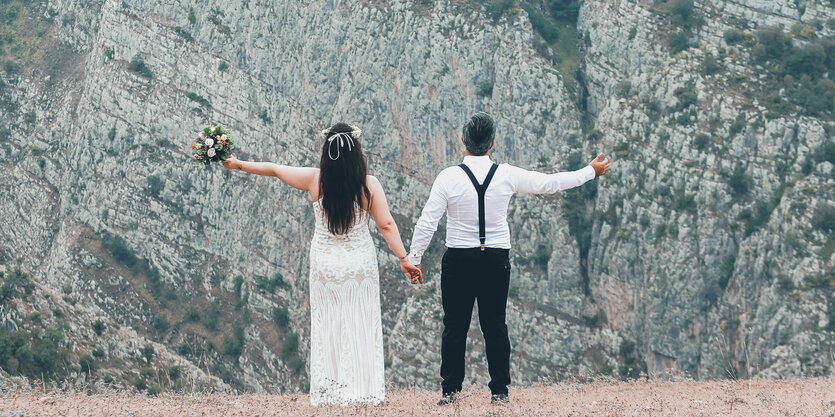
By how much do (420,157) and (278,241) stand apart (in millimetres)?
11778

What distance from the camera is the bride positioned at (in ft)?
32.9

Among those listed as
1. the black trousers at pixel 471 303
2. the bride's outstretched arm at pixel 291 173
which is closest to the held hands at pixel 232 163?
the bride's outstretched arm at pixel 291 173

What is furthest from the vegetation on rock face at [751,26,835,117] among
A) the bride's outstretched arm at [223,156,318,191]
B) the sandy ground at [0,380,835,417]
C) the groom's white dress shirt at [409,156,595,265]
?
the bride's outstretched arm at [223,156,318,191]

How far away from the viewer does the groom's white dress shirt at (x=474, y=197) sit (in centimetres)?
969

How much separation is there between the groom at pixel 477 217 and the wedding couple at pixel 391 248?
0.01 metres

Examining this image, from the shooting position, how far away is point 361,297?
10.4 meters

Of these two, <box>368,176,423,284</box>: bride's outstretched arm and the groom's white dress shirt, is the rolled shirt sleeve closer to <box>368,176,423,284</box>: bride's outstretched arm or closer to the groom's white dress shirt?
the groom's white dress shirt

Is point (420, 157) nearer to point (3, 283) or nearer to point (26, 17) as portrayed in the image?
point (3, 283)

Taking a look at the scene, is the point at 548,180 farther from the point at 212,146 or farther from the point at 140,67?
the point at 140,67

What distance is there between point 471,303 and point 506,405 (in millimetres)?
1220

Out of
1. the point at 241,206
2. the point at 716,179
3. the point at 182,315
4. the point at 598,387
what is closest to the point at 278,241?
the point at 241,206

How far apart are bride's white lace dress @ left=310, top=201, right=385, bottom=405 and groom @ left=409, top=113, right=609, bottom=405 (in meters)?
0.88

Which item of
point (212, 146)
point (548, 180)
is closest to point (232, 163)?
point (212, 146)

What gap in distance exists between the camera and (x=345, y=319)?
10.5 metres
